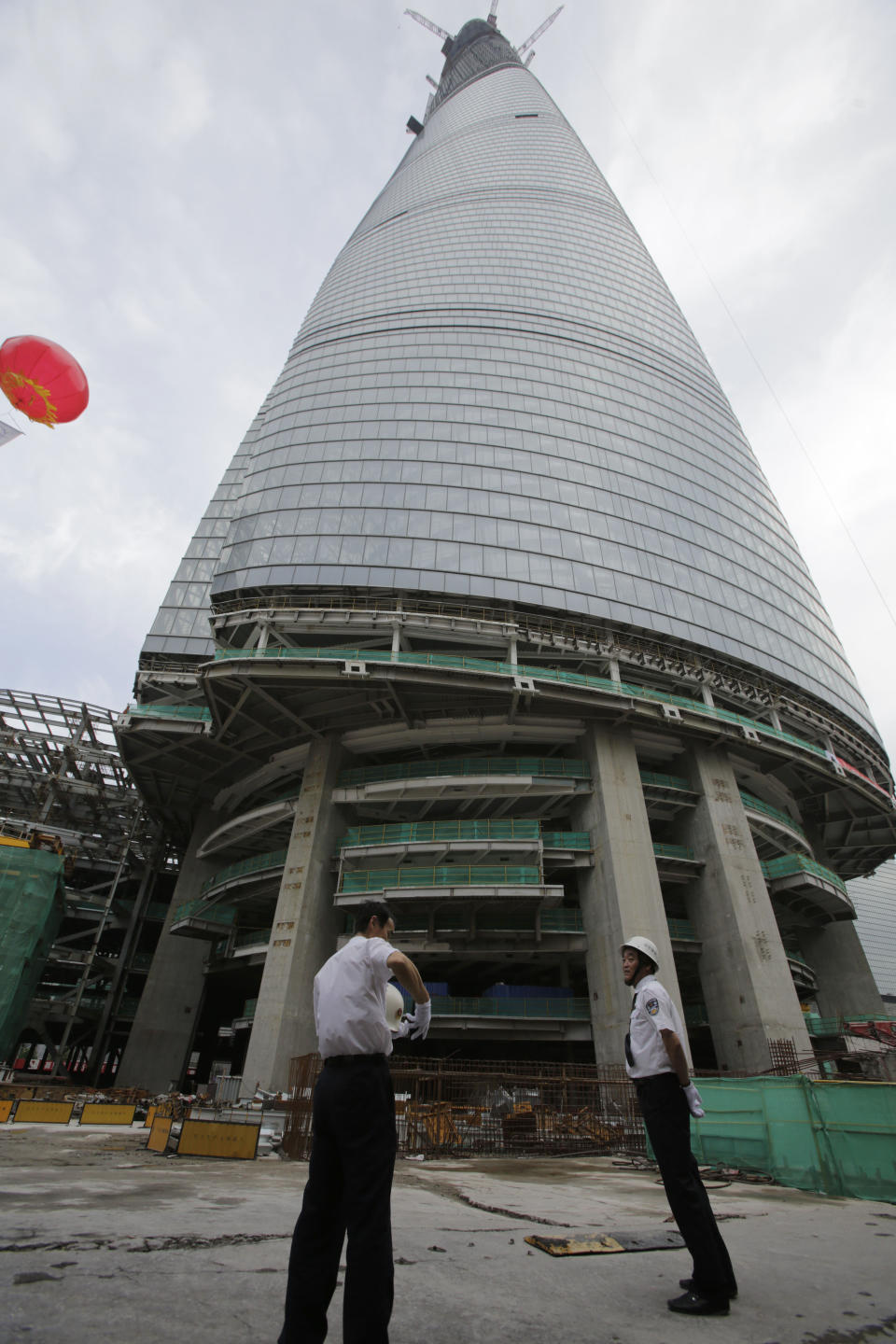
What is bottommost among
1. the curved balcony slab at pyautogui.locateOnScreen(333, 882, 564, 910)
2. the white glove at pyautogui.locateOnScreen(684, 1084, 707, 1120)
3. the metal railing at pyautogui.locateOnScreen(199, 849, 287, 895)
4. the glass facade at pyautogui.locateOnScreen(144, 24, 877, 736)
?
the white glove at pyautogui.locateOnScreen(684, 1084, 707, 1120)

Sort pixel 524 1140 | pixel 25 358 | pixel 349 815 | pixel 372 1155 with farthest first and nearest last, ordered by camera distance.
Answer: pixel 349 815 < pixel 524 1140 < pixel 25 358 < pixel 372 1155

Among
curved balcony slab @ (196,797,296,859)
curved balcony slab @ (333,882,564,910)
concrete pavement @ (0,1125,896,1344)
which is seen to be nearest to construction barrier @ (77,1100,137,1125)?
curved balcony slab @ (333,882,564,910)

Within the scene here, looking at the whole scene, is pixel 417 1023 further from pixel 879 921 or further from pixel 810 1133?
pixel 879 921

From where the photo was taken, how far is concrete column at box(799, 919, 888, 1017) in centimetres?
3469

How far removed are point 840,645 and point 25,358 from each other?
46213mm

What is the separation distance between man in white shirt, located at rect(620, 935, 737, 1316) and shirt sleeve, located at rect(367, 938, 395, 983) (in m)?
1.66

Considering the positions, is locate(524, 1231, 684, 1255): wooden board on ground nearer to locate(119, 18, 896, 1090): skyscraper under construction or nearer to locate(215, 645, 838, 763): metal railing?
locate(119, 18, 896, 1090): skyscraper under construction

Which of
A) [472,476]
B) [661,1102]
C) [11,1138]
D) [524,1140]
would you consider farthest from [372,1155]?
[472,476]

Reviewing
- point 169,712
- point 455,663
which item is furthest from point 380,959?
point 169,712

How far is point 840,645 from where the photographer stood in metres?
43.5

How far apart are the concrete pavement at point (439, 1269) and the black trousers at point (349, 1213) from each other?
0.27 meters

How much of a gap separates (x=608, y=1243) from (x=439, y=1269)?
1334 millimetres

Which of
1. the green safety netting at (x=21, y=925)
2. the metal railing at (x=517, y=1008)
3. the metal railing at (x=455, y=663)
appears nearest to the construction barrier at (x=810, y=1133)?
the metal railing at (x=517, y=1008)

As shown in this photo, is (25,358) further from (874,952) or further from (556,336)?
(874,952)
